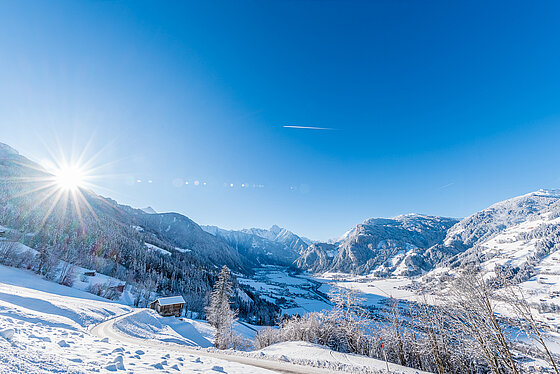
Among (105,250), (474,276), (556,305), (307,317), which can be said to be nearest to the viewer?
(474,276)

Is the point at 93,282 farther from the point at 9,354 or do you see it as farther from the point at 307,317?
the point at 9,354

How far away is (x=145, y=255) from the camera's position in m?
110

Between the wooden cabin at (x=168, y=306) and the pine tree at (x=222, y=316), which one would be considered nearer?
the pine tree at (x=222, y=316)

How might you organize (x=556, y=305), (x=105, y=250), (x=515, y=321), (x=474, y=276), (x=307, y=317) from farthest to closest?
(x=556, y=305) < (x=105, y=250) < (x=307, y=317) < (x=474, y=276) < (x=515, y=321)

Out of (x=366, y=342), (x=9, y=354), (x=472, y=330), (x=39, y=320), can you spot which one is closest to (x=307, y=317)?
(x=366, y=342)

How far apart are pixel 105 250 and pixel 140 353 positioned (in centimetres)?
11674

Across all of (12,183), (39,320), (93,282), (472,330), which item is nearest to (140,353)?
(39,320)

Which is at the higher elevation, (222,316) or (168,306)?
(222,316)

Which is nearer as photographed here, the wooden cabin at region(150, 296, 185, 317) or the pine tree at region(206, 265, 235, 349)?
the pine tree at region(206, 265, 235, 349)

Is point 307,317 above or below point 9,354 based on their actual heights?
below

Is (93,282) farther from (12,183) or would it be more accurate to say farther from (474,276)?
(12,183)

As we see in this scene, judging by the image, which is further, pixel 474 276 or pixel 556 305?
pixel 556 305

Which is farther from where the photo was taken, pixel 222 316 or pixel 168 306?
pixel 168 306

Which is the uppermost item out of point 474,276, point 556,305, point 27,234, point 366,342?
point 27,234
